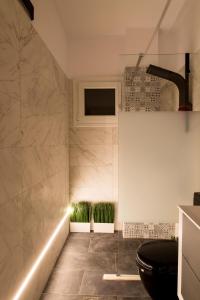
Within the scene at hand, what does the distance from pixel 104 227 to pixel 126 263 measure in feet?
2.51

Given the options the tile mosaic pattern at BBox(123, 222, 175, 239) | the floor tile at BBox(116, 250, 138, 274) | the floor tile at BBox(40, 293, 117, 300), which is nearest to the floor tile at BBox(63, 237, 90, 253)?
the floor tile at BBox(116, 250, 138, 274)

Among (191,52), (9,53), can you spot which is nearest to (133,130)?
(191,52)

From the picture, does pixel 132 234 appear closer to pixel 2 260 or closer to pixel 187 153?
pixel 187 153

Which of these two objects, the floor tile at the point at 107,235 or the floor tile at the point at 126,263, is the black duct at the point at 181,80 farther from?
the floor tile at the point at 107,235

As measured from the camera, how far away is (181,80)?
205 cm

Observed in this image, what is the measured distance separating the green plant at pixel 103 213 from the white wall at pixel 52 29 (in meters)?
1.75

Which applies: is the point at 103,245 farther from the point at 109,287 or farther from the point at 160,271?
the point at 160,271

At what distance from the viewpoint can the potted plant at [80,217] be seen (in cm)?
306

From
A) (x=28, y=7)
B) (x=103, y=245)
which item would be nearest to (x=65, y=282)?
(x=103, y=245)

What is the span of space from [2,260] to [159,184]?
1321mm

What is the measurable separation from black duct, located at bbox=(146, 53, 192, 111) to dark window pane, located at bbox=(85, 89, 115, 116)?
40.7 inches

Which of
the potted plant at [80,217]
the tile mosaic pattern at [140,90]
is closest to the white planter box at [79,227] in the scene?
the potted plant at [80,217]

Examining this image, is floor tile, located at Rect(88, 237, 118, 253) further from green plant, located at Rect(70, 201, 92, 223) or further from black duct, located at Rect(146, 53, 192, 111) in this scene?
black duct, located at Rect(146, 53, 192, 111)

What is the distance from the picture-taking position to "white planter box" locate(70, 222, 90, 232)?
3.07m
